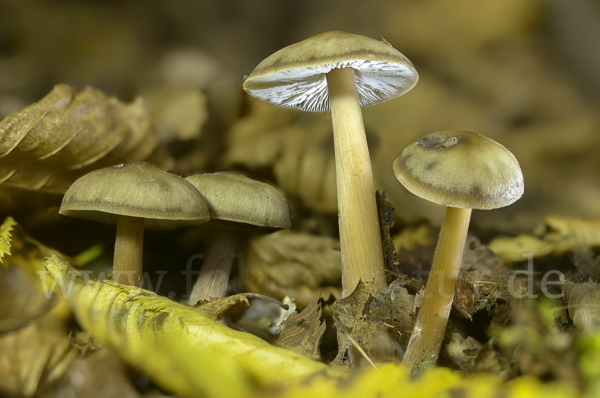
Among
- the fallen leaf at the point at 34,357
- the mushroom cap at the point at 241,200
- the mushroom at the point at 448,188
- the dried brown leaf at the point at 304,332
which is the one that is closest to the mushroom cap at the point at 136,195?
the mushroom cap at the point at 241,200

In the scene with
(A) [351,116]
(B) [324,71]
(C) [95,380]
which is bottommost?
(C) [95,380]

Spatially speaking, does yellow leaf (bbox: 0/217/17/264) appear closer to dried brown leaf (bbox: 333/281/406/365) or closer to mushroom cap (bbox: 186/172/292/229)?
mushroom cap (bbox: 186/172/292/229)

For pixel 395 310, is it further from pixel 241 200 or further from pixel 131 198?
pixel 131 198

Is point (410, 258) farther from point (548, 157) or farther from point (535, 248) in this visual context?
point (548, 157)

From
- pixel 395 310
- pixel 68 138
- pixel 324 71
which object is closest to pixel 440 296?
pixel 395 310

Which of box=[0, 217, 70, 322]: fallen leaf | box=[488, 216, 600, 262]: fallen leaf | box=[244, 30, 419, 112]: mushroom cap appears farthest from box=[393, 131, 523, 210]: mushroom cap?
box=[0, 217, 70, 322]: fallen leaf

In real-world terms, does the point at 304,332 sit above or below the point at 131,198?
below

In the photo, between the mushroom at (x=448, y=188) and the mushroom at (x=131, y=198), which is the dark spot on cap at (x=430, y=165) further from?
the mushroom at (x=131, y=198)
